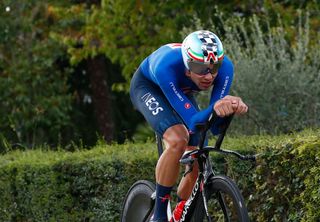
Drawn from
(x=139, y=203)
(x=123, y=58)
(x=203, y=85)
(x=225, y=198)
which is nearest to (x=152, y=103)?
(x=203, y=85)

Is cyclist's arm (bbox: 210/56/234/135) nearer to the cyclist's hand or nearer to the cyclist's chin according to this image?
the cyclist's chin

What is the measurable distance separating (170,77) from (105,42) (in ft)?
36.7

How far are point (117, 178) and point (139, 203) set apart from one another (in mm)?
1556

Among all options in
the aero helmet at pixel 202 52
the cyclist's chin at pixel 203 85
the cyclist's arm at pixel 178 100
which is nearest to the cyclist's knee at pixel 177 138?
the cyclist's arm at pixel 178 100

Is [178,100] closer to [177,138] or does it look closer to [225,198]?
[177,138]

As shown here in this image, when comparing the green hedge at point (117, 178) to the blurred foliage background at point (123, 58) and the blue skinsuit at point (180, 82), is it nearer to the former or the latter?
the blue skinsuit at point (180, 82)

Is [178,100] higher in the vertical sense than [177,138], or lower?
higher

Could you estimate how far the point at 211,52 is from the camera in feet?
23.5

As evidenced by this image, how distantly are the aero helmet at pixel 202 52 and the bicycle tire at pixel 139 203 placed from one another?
150cm

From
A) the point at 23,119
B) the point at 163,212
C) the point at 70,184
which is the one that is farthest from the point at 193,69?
the point at 23,119

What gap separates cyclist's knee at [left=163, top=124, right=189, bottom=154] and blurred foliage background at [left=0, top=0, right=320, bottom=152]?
3.97 m

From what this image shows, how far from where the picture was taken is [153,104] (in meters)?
7.80

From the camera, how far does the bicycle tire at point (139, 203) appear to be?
8.36m

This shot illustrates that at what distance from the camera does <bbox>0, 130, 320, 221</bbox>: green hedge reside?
768 cm
